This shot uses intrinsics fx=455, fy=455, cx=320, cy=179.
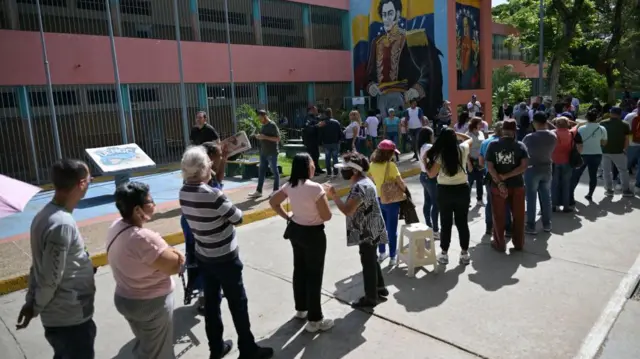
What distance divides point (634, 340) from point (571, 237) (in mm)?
2799

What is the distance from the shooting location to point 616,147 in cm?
833

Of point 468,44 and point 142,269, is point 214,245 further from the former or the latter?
point 468,44

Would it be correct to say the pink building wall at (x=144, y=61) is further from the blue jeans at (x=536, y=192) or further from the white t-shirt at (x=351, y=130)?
the blue jeans at (x=536, y=192)

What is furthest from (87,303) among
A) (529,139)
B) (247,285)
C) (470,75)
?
(470,75)

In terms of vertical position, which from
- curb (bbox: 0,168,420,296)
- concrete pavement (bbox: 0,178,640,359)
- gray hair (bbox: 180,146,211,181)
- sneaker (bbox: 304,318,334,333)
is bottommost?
concrete pavement (bbox: 0,178,640,359)

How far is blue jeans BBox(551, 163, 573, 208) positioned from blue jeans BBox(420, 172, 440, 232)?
2571 mm

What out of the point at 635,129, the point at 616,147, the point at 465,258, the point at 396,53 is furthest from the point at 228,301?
the point at 396,53

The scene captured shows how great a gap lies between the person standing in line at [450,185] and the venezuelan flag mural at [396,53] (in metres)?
14.3

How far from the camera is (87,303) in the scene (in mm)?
2771

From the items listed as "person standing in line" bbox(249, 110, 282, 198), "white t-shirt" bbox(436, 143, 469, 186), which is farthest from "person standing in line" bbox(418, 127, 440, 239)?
"person standing in line" bbox(249, 110, 282, 198)

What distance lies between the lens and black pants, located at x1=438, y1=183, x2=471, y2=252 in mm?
5418

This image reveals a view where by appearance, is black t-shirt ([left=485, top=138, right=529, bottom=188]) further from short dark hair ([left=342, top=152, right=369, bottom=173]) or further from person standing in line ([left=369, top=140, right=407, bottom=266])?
short dark hair ([left=342, top=152, right=369, bottom=173])

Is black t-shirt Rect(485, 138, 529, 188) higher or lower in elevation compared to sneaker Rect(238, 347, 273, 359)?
higher

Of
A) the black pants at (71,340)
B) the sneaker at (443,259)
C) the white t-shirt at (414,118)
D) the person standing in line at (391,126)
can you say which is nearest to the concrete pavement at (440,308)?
the sneaker at (443,259)
